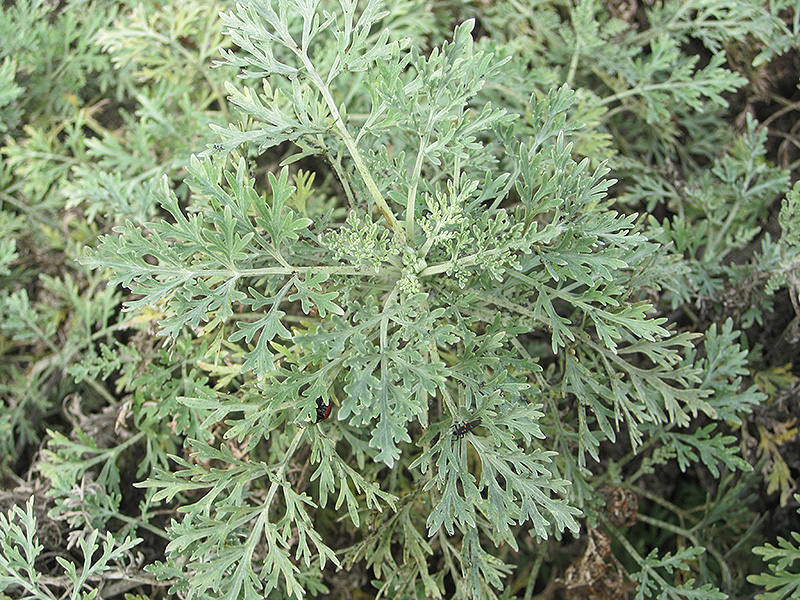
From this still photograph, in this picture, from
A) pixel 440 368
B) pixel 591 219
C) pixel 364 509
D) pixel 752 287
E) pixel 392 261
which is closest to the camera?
pixel 440 368

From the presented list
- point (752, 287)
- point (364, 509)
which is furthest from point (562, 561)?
point (752, 287)

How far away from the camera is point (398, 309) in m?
1.27

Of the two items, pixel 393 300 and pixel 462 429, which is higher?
pixel 393 300

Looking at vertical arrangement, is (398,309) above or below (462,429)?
above

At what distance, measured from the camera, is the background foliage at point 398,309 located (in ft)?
4.24

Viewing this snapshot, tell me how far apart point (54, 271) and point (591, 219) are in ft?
5.87

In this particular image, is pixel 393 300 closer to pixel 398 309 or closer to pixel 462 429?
pixel 398 309

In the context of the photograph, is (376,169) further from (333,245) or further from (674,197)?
(674,197)

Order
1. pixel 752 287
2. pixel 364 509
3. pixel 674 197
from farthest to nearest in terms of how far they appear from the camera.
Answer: pixel 674 197, pixel 752 287, pixel 364 509

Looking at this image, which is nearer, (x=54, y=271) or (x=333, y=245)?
(x=333, y=245)

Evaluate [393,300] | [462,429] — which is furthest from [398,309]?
[462,429]

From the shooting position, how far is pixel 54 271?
7.17ft

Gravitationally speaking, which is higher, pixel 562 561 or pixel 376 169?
pixel 376 169

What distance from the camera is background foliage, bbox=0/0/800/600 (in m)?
1.29
